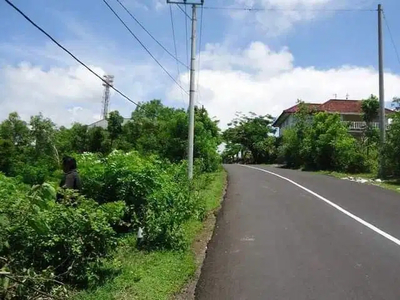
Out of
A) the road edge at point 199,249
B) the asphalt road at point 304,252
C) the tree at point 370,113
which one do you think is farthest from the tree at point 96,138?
the road edge at point 199,249

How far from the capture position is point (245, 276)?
260 inches

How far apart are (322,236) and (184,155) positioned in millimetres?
18408

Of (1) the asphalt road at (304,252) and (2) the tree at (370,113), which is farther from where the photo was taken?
(2) the tree at (370,113)

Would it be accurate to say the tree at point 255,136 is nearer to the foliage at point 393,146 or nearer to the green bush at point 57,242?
the foliage at point 393,146

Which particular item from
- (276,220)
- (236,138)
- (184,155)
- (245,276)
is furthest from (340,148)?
(236,138)

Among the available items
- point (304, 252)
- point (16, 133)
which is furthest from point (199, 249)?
point (16, 133)

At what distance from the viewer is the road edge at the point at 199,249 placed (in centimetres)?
595

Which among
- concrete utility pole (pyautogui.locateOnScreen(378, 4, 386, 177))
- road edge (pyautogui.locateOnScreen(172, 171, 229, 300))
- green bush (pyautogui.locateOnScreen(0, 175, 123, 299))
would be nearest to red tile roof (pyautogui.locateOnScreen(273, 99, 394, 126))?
concrete utility pole (pyautogui.locateOnScreen(378, 4, 386, 177))

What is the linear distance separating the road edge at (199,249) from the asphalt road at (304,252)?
0.11m

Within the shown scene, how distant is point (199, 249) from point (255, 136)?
187 feet

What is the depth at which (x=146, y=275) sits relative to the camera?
251 inches

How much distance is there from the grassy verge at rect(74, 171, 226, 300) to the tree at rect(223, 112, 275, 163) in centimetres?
5466

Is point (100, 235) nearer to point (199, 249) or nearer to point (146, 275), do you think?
point (146, 275)

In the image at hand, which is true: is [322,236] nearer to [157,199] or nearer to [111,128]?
[157,199]
